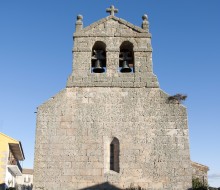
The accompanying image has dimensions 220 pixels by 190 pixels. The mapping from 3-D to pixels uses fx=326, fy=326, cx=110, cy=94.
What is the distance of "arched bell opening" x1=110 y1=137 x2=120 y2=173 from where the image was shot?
30.5ft

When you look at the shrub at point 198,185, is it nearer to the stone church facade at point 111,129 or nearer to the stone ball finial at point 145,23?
the stone church facade at point 111,129

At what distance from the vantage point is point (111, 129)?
952 cm

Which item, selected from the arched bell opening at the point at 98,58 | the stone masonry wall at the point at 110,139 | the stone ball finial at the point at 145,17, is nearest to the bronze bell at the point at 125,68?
the arched bell opening at the point at 98,58

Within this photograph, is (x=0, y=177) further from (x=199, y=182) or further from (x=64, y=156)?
(x=199, y=182)

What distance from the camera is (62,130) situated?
31.2 ft

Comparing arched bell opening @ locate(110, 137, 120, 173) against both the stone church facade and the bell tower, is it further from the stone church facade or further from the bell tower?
the bell tower

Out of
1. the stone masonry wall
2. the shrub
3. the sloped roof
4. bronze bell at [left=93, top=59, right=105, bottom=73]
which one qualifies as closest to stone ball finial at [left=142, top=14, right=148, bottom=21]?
the sloped roof

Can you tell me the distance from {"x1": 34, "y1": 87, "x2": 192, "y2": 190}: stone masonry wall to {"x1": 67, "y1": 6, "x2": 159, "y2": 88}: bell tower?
300 millimetres

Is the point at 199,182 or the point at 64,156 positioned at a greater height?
the point at 64,156

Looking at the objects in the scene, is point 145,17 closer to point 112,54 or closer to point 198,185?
point 112,54

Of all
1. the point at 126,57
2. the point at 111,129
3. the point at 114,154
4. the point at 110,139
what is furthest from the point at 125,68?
the point at 114,154

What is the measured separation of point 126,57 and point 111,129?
265 centimetres

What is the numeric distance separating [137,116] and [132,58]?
215 cm

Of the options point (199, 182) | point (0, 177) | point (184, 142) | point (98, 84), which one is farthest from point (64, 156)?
point (0, 177)
